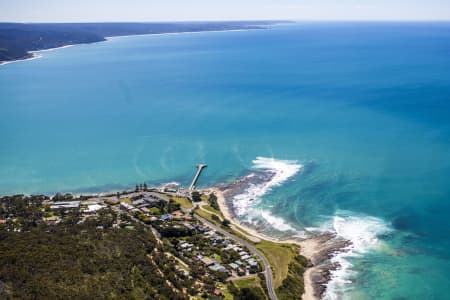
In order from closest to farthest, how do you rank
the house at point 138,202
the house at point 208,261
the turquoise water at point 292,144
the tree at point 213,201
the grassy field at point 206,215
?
the house at point 208,261 < the turquoise water at point 292,144 < the grassy field at point 206,215 < the house at point 138,202 < the tree at point 213,201

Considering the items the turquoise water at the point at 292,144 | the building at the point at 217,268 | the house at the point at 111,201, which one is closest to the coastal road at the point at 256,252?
the building at the point at 217,268

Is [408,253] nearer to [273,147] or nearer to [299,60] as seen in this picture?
[273,147]

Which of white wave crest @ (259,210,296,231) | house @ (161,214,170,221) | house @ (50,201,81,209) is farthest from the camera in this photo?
house @ (50,201,81,209)

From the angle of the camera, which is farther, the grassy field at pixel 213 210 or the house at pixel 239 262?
the grassy field at pixel 213 210

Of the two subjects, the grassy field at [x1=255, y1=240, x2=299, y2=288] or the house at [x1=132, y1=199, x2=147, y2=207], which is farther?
the house at [x1=132, y1=199, x2=147, y2=207]

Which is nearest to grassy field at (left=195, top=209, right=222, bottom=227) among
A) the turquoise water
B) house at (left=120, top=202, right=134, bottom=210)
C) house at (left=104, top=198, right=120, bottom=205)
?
the turquoise water

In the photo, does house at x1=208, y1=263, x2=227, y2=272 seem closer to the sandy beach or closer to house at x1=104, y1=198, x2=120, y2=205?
the sandy beach

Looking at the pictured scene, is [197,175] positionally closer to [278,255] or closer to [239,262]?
[278,255]

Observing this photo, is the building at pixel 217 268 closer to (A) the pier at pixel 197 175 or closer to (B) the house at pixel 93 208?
(B) the house at pixel 93 208
